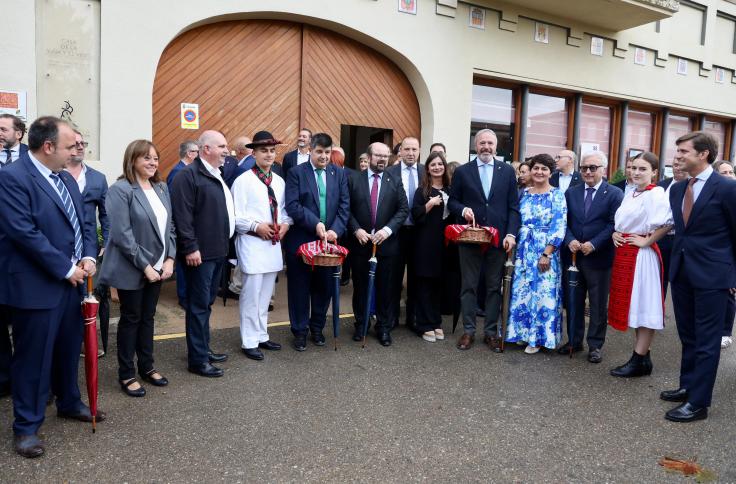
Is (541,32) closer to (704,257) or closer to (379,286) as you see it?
(379,286)

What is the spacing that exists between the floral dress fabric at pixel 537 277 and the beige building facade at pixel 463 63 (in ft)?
16.0

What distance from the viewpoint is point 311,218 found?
5.13 metres

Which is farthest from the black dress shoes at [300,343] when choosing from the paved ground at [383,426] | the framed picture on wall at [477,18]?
the framed picture on wall at [477,18]

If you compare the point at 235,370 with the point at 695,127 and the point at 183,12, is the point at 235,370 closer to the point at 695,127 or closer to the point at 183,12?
the point at 183,12

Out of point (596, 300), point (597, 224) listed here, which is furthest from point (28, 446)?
point (597, 224)

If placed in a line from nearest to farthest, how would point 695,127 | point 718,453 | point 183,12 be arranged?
point 718,453 < point 183,12 < point 695,127

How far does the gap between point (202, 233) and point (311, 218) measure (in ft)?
3.49

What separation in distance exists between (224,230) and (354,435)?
2044 mm

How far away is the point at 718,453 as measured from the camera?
11.3ft

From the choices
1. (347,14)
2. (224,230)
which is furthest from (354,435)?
(347,14)

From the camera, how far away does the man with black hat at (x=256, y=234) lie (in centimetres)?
495

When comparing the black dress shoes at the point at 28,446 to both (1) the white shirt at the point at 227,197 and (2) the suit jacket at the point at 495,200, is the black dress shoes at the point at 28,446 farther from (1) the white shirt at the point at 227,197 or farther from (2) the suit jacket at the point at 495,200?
(2) the suit jacket at the point at 495,200

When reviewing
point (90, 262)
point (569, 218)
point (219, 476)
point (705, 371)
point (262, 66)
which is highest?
point (262, 66)

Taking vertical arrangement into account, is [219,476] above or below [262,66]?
below
